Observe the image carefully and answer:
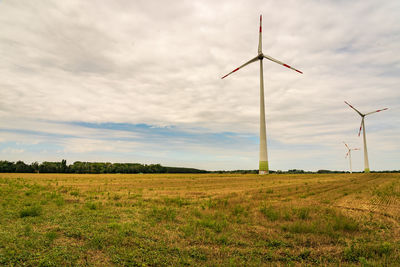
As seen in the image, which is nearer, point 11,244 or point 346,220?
point 11,244

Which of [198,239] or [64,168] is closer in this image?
[198,239]

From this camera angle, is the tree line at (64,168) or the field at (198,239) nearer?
the field at (198,239)

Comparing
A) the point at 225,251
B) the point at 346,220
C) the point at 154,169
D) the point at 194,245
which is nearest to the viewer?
the point at 225,251

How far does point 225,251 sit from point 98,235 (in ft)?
17.8

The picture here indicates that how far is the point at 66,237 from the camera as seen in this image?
34.6 ft

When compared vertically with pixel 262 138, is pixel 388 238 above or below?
below

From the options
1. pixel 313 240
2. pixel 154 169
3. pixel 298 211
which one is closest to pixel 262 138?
pixel 298 211

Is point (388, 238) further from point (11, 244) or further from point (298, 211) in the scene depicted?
point (11, 244)

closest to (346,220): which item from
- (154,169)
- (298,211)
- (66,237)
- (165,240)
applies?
(298,211)

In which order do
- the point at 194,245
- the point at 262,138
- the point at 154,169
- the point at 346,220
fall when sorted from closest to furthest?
the point at 194,245, the point at 346,220, the point at 262,138, the point at 154,169

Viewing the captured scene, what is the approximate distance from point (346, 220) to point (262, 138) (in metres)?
59.5

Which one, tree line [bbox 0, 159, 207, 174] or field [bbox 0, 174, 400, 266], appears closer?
field [bbox 0, 174, 400, 266]

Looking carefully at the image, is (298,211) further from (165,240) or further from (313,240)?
(165,240)

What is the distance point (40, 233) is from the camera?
35.4 ft
